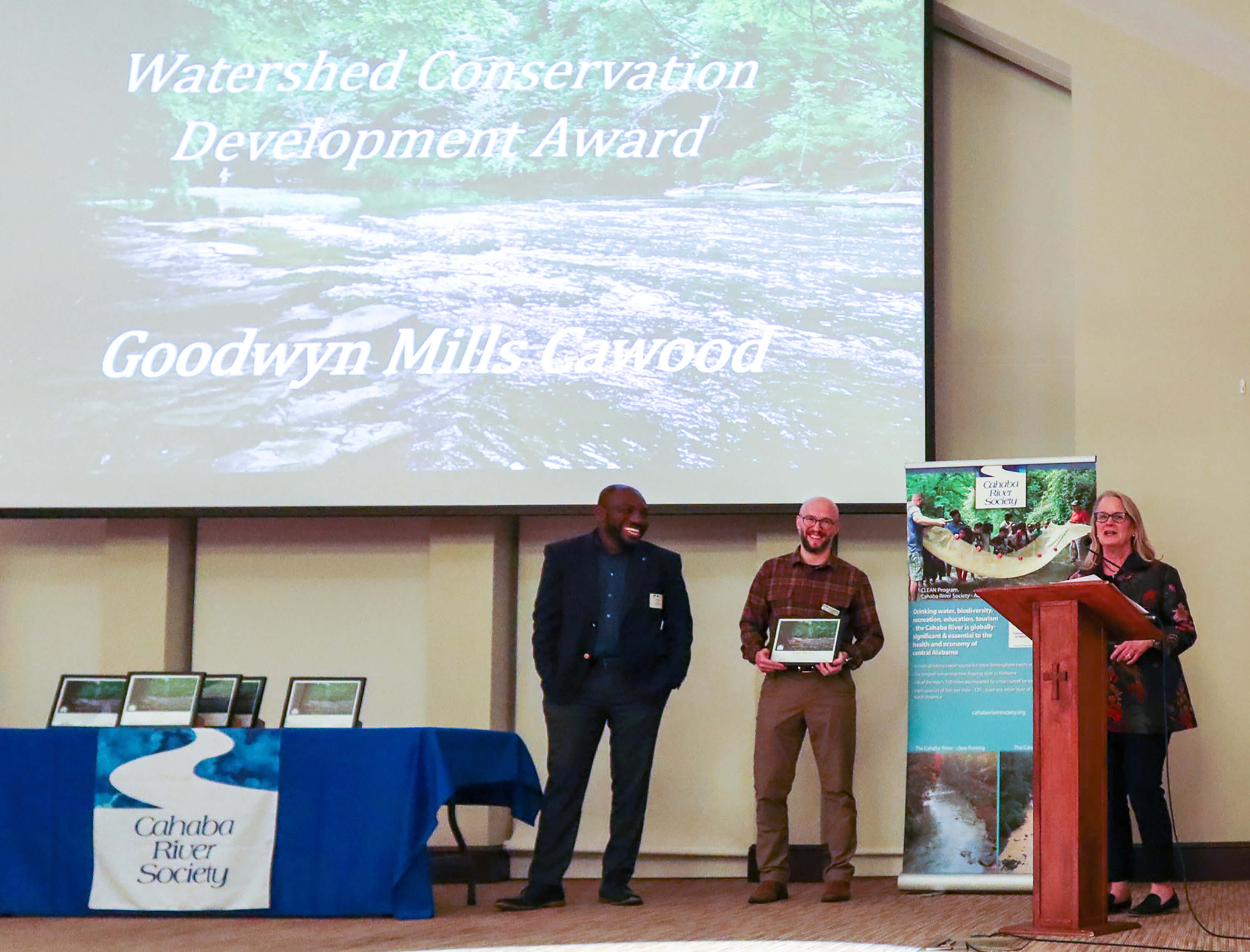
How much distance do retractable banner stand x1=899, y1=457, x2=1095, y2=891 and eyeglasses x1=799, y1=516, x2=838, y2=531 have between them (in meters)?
0.34

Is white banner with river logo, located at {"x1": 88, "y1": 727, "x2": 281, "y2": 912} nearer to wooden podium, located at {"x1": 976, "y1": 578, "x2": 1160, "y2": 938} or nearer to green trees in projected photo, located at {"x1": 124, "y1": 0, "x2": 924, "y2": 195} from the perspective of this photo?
wooden podium, located at {"x1": 976, "y1": 578, "x2": 1160, "y2": 938}

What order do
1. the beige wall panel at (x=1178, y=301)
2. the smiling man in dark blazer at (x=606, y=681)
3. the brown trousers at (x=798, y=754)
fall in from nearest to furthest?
the smiling man in dark blazer at (x=606, y=681)
the brown trousers at (x=798, y=754)
the beige wall panel at (x=1178, y=301)

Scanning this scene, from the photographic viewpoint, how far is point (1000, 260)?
6.69 metres

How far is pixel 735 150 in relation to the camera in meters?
6.56

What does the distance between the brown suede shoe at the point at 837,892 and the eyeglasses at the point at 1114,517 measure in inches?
59.1

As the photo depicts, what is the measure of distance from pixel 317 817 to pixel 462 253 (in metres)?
2.65

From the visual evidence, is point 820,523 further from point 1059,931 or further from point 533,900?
point 1059,931

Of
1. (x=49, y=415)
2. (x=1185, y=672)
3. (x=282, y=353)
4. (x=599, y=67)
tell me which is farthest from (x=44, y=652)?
(x=1185, y=672)

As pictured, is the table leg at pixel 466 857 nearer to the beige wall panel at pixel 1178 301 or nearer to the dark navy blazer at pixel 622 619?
the dark navy blazer at pixel 622 619

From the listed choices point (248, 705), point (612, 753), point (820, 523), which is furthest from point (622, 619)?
point (248, 705)

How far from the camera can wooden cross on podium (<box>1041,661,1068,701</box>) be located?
407 centimetres

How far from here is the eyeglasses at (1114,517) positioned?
16.4ft

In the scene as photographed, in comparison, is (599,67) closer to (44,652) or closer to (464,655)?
(464,655)

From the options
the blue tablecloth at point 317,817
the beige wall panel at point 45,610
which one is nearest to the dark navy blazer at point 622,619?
the blue tablecloth at point 317,817
